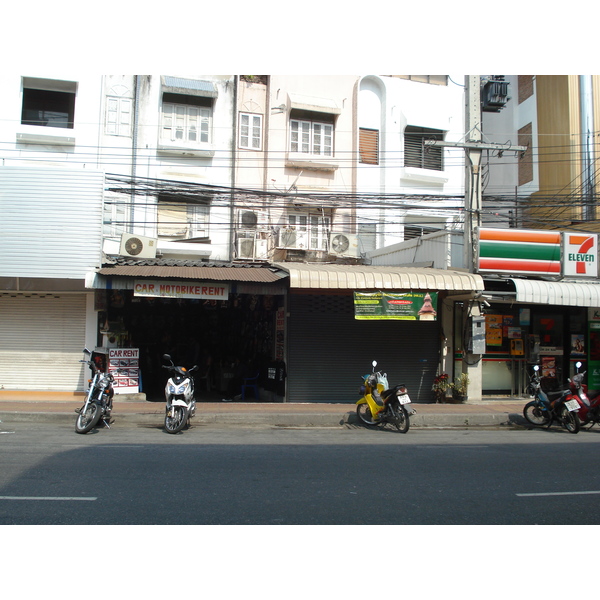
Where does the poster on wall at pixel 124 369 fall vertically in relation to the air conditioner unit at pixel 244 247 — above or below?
below

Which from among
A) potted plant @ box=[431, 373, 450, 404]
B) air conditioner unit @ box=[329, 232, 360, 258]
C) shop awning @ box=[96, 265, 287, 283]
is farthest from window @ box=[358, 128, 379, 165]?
potted plant @ box=[431, 373, 450, 404]

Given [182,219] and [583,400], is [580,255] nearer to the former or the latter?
[583,400]

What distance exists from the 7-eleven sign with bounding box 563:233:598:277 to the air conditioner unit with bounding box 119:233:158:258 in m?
11.3

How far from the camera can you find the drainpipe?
1902 cm

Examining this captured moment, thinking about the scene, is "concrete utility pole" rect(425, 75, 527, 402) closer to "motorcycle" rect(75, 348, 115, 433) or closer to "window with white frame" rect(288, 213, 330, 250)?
"window with white frame" rect(288, 213, 330, 250)

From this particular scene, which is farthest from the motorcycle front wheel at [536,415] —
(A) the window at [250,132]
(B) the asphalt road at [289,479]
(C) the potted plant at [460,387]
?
(A) the window at [250,132]

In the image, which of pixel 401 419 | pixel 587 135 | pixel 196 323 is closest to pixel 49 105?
pixel 196 323

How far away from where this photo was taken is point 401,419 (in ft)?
35.2

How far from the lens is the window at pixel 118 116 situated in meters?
16.5

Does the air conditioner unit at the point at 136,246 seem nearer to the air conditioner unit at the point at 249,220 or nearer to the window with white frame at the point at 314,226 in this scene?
the air conditioner unit at the point at 249,220

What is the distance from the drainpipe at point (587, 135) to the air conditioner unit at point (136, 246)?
48.3 ft

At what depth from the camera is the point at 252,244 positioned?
55.4 feet

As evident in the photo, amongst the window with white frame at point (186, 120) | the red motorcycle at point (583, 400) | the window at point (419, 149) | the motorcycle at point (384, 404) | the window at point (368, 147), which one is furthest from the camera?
the window at point (419, 149)

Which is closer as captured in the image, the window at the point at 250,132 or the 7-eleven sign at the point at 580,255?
the 7-eleven sign at the point at 580,255
